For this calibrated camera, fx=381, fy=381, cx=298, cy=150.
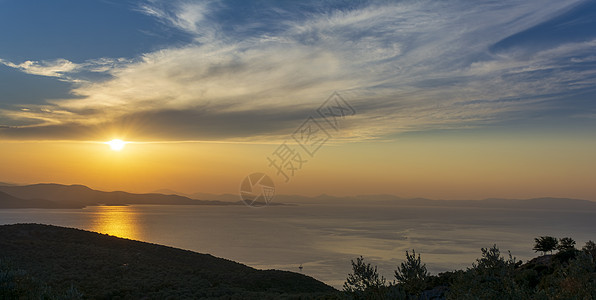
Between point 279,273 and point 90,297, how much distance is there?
26.2 meters

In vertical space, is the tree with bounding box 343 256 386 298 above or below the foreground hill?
above

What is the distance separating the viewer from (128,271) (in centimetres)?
4853

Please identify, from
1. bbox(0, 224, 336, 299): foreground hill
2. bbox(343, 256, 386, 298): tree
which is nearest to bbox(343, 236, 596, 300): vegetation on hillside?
bbox(343, 256, 386, 298): tree

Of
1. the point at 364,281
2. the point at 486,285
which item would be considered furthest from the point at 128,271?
the point at 486,285

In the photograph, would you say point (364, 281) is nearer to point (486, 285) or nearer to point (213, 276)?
point (486, 285)

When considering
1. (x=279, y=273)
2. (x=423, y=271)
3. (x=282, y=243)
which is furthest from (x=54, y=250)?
(x=282, y=243)

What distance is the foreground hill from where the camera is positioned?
3850cm

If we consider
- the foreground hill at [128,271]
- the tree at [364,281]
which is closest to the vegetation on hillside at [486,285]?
the tree at [364,281]

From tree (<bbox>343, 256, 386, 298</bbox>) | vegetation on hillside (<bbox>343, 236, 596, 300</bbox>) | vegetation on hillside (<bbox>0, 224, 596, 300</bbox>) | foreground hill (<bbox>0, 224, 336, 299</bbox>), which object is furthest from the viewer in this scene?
foreground hill (<bbox>0, 224, 336, 299</bbox>)

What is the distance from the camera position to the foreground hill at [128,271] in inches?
1516

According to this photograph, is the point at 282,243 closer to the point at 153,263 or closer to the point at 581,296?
the point at 153,263

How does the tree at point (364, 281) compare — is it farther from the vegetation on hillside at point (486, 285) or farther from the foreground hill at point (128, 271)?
the foreground hill at point (128, 271)

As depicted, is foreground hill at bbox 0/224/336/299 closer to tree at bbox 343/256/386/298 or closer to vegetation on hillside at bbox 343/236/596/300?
vegetation on hillside at bbox 343/236/596/300

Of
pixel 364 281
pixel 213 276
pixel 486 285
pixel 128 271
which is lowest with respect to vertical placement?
pixel 213 276
